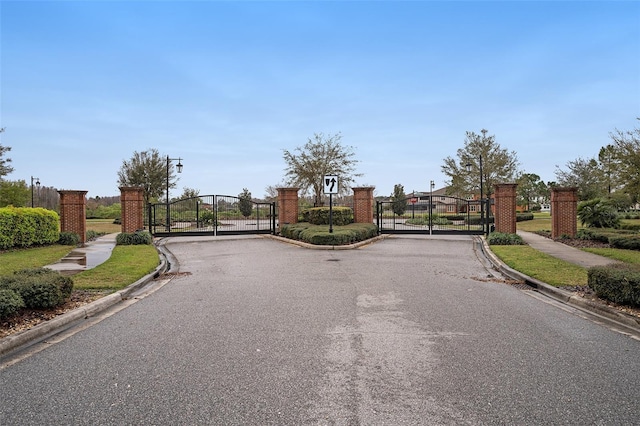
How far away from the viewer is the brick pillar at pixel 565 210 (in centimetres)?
1842

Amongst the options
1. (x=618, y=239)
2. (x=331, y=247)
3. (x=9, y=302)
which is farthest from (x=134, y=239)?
(x=618, y=239)

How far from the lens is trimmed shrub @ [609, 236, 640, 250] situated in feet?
45.9

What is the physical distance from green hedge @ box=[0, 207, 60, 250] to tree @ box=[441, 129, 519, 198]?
3325 cm

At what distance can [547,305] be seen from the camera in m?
6.96

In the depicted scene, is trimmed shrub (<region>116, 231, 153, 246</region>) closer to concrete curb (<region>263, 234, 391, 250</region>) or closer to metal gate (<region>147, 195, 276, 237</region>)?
metal gate (<region>147, 195, 276, 237</region>)

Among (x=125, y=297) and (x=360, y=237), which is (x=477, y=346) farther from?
(x=360, y=237)

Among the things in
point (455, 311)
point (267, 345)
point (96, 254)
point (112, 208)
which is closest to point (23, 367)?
point (267, 345)

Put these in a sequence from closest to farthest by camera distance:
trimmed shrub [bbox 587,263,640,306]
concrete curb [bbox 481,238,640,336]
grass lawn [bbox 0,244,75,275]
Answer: concrete curb [bbox 481,238,640,336]
trimmed shrub [bbox 587,263,640,306]
grass lawn [bbox 0,244,75,275]

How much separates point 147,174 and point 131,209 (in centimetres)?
1977

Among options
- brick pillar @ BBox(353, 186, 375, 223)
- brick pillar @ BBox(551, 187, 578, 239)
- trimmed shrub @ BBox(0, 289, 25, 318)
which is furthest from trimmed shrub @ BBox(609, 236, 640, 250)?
trimmed shrub @ BBox(0, 289, 25, 318)

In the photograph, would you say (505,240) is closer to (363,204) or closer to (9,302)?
(363,204)

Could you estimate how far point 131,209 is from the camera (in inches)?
790

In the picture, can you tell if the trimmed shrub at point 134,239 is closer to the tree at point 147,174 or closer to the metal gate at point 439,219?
the metal gate at point 439,219

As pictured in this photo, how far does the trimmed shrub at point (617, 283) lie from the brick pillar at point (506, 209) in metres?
12.1
